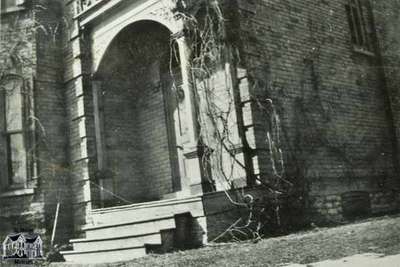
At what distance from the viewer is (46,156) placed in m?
10.7

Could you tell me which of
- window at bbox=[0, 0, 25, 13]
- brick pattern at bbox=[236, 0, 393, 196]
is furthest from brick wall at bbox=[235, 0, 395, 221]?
window at bbox=[0, 0, 25, 13]

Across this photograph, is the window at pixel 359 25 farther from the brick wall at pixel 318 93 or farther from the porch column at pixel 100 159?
the porch column at pixel 100 159

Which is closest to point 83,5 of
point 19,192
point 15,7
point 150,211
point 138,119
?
point 15,7

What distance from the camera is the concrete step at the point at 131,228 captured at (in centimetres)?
722

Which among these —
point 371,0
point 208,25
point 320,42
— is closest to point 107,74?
point 208,25

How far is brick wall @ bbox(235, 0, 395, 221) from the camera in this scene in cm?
857

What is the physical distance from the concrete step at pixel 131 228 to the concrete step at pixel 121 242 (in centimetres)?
7

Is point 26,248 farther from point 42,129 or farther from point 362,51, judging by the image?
point 362,51

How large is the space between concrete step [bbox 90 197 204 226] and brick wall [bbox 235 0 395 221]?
1.36 m

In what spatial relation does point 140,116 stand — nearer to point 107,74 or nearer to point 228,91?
point 107,74

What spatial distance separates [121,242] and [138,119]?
427 centimetres

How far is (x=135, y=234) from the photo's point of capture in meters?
7.26

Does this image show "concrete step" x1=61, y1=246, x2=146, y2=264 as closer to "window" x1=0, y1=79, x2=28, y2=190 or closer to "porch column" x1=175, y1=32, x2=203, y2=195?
"porch column" x1=175, y1=32, x2=203, y2=195

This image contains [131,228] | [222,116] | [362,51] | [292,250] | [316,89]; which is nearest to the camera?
[292,250]
